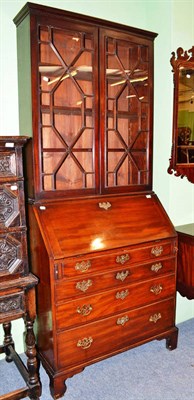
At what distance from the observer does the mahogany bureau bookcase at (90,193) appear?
73.0 inches

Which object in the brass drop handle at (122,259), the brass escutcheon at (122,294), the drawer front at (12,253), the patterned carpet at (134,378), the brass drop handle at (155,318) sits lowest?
the patterned carpet at (134,378)

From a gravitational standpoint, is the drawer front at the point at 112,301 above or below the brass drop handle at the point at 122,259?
below

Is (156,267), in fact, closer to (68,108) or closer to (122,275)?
(122,275)

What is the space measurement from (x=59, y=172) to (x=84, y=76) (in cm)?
66

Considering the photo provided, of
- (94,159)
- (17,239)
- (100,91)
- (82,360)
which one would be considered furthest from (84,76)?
(82,360)

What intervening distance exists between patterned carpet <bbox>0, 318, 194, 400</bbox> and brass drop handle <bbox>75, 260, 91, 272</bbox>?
31.1 inches

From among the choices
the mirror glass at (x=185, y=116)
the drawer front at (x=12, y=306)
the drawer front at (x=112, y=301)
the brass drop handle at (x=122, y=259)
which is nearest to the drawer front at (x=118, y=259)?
the brass drop handle at (x=122, y=259)

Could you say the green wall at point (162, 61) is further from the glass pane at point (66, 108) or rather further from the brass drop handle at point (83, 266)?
the brass drop handle at point (83, 266)

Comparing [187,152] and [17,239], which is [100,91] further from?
[17,239]

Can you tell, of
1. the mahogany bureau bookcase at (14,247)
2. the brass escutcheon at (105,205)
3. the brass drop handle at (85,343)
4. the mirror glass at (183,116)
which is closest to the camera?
the mahogany bureau bookcase at (14,247)

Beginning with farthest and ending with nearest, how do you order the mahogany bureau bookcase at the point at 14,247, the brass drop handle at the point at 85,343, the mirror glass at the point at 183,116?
the mirror glass at the point at 183,116 < the brass drop handle at the point at 85,343 < the mahogany bureau bookcase at the point at 14,247

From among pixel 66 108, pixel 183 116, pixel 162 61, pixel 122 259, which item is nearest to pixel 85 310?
pixel 122 259

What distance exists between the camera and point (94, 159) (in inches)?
84.0

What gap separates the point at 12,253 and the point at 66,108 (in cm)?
99
